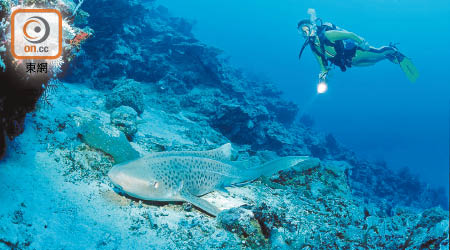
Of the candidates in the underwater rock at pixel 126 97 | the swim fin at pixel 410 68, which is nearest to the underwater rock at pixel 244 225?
the underwater rock at pixel 126 97

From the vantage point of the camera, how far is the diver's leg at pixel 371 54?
625 cm

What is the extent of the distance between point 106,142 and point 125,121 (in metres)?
1.28

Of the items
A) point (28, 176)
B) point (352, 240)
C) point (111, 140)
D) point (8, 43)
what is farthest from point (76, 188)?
point (352, 240)

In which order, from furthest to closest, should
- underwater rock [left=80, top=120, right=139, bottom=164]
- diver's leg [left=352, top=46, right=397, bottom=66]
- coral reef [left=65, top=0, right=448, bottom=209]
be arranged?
coral reef [left=65, top=0, right=448, bottom=209]
diver's leg [left=352, top=46, right=397, bottom=66]
underwater rock [left=80, top=120, right=139, bottom=164]

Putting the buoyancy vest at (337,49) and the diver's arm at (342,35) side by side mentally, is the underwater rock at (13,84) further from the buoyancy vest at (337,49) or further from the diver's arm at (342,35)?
the buoyancy vest at (337,49)

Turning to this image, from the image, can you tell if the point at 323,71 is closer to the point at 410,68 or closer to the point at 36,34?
the point at 410,68

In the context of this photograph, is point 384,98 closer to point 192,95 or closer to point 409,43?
point 409,43

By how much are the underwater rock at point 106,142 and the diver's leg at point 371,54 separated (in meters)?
6.27

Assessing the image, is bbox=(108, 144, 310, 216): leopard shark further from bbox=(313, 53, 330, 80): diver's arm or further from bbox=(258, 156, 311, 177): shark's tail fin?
bbox=(313, 53, 330, 80): diver's arm

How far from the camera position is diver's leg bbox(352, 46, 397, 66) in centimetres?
625

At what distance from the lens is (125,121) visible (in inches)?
197

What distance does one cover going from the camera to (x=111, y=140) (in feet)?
12.5

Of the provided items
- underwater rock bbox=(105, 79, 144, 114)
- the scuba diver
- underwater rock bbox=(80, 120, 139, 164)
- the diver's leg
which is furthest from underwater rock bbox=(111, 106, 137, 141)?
the diver's leg

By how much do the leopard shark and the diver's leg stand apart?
15.7 feet
